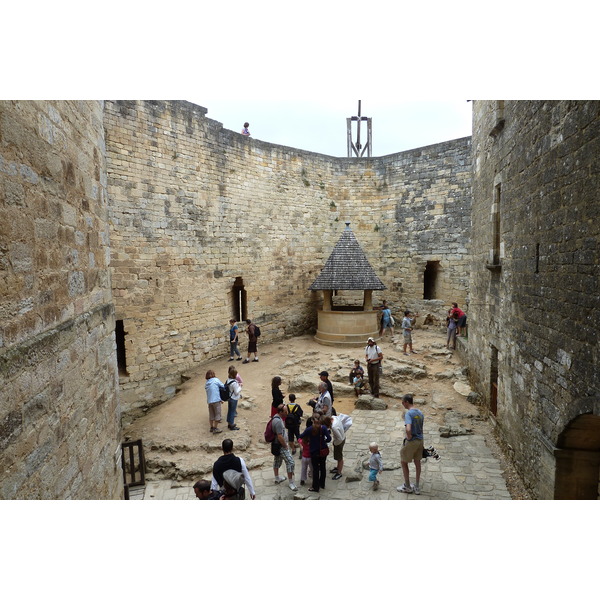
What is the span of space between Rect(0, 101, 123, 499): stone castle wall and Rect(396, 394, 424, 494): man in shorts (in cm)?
369

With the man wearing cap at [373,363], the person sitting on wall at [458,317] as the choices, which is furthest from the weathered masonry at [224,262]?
the person sitting on wall at [458,317]

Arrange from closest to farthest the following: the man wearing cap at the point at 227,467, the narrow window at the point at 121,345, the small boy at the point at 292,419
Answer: the man wearing cap at the point at 227,467, the small boy at the point at 292,419, the narrow window at the point at 121,345

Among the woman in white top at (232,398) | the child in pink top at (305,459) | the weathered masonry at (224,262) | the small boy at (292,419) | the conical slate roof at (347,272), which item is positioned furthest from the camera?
the conical slate roof at (347,272)

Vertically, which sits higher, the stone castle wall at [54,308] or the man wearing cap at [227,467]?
the stone castle wall at [54,308]

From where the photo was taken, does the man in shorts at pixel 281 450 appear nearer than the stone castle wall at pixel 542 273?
No

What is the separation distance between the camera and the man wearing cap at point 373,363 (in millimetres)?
9250

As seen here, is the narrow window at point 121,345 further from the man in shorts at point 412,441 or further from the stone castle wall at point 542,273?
the stone castle wall at point 542,273

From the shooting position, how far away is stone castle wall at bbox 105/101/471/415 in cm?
980

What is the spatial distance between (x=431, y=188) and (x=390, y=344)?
640 centimetres

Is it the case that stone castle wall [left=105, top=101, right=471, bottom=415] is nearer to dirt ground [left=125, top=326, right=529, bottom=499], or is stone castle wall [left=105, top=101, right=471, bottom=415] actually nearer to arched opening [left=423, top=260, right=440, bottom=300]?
arched opening [left=423, top=260, right=440, bottom=300]

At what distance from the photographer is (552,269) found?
4508 millimetres

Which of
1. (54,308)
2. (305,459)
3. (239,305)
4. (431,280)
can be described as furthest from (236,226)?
(54,308)

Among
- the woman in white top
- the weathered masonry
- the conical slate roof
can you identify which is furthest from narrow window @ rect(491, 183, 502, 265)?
the conical slate roof

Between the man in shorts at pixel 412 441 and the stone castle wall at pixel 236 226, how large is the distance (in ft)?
22.0
